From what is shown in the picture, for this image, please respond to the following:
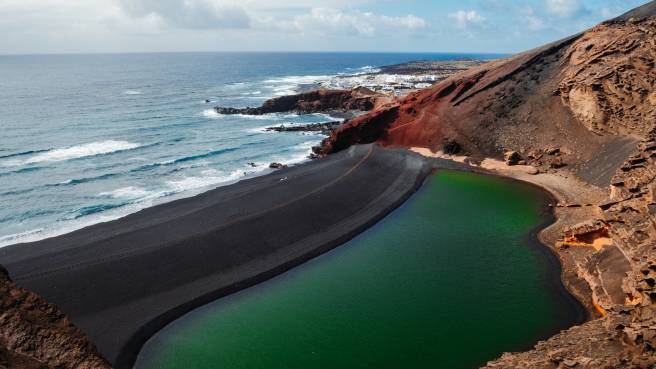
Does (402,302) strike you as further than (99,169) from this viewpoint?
No

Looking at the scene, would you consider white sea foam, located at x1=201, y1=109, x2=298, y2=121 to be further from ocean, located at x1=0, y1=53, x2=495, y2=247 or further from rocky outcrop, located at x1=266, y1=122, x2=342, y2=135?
rocky outcrop, located at x1=266, y1=122, x2=342, y2=135

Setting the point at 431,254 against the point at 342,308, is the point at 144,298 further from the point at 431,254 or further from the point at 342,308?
the point at 431,254

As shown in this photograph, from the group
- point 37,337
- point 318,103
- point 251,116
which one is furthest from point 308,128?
point 37,337

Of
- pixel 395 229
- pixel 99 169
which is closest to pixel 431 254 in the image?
pixel 395 229

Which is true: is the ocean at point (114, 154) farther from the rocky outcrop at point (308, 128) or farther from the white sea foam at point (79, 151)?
the rocky outcrop at point (308, 128)

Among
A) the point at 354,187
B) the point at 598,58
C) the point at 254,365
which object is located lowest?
the point at 254,365

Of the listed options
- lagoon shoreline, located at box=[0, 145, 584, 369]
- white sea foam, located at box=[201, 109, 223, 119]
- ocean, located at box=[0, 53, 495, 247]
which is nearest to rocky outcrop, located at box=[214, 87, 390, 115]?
white sea foam, located at box=[201, 109, 223, 119]
